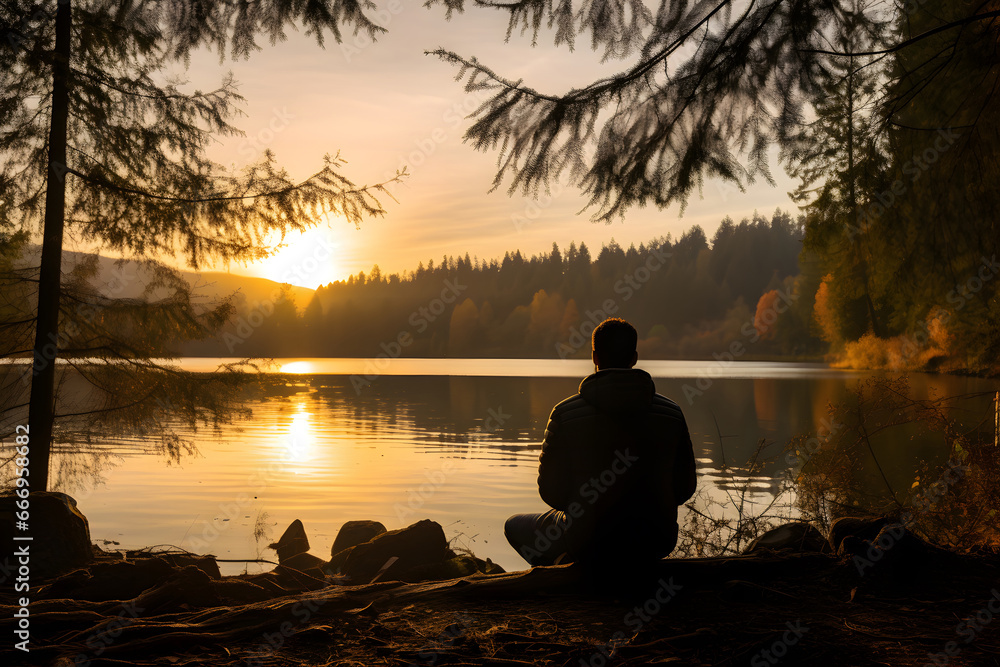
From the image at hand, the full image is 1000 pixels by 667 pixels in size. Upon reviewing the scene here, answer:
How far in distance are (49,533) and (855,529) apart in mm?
6293

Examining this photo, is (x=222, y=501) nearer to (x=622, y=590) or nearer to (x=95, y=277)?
(x=95, y=277)

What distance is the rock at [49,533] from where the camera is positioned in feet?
17.1

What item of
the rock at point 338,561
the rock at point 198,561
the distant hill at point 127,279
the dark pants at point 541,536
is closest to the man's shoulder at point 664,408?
the dark pants at point 541,536

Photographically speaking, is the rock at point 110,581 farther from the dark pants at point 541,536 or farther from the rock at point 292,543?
the rock at point 292,543

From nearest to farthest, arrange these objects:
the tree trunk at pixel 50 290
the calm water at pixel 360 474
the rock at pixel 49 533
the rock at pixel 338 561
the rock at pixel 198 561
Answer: the rock at pixel 49 533
the rock at pixel 198 561
the tree trunk at pixel 50 290
the rock at pixel 338 561
the calm water at pixel 360 474

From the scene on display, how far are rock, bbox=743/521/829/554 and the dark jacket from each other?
79.7 inches

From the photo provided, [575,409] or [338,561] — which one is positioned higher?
[575,409]

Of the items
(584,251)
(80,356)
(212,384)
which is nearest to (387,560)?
(212,384)

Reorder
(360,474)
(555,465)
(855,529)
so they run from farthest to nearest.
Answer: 1. (360,474)
2. (855,529)
3. (555,465)

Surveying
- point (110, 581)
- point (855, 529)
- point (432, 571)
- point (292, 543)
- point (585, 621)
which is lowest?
point (292, 543)

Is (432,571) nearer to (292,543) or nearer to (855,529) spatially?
(292,543)

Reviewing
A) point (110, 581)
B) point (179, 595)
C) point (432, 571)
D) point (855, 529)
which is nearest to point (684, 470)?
point (855, 529)

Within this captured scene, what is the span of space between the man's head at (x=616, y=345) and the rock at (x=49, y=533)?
4605 millimetres

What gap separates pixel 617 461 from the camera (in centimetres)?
368
